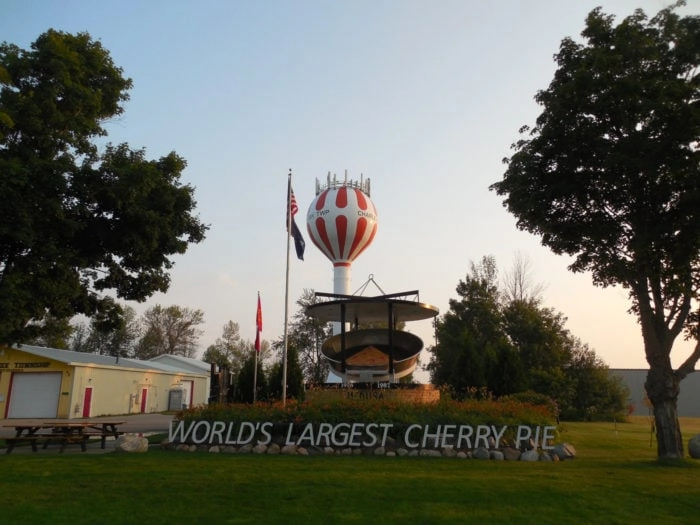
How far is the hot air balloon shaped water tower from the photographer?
926 inches

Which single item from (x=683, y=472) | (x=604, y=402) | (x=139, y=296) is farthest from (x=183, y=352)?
(x=683, y=472)

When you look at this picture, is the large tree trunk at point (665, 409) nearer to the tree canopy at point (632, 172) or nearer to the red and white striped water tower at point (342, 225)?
the tree canopy at point (632, 172)

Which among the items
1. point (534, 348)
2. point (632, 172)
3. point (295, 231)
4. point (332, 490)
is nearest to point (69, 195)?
point (295, 231)

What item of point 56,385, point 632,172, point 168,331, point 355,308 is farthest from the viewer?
point 168,331

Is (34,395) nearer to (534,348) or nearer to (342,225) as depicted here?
(342,225)

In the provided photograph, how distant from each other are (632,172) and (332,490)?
11.1 meters

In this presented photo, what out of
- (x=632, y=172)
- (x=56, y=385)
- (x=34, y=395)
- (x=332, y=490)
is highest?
(x=632, y=172)

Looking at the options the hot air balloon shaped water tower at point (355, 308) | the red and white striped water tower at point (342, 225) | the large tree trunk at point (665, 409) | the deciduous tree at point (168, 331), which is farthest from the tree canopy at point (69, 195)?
the deciduous tree at point (168, 331)

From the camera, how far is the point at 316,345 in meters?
59.0

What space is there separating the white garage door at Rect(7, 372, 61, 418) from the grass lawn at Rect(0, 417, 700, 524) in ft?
73.9

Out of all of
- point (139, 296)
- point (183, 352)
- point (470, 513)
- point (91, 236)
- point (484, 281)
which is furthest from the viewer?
point (183, 352)

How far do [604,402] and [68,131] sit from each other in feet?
139

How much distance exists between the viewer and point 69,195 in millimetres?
15539

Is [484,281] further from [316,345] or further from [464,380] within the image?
[464,380]
